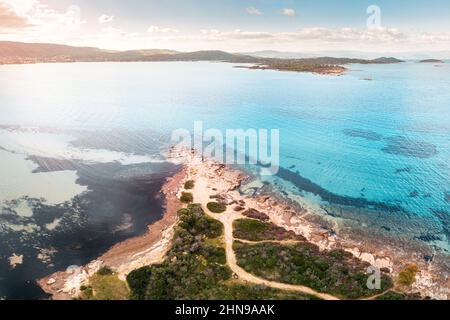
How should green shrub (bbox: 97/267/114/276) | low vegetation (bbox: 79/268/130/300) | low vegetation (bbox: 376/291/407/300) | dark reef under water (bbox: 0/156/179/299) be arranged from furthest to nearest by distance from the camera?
dark reef under water (bbox: 0/156/179/299) < green shrub (bbox: 97/267/114/276) < low vegetation (bbox: 79/268/130/300) < low vegetation (bbox: 376/291/407/300)

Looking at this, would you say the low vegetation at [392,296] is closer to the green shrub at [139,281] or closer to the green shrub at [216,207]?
the green shrub at [139,281]

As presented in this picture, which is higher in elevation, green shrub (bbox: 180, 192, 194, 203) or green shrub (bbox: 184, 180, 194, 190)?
green shrub (bbox: 184, 180, 194, 190)

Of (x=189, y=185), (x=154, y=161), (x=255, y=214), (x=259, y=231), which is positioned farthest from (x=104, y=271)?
(x=154, y=161)

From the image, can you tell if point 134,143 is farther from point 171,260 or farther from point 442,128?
point 442,128

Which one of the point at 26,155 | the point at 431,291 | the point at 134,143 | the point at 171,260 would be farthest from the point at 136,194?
the point at 431,291

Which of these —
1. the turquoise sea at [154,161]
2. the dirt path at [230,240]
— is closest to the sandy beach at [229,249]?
the dirt path at [230,240]

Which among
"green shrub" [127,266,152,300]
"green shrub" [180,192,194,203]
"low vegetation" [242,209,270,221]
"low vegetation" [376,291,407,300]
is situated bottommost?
"low vegetation" [376,291,407,300]

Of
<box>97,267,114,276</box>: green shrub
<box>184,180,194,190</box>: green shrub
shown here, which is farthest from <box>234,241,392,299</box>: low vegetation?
<box>184,180,194,190</box>: green shrub

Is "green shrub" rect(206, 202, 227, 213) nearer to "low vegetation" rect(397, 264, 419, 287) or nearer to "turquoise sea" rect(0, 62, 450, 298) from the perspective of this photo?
"turquoise sea" rect(0, 62, 450, 298)
